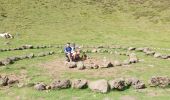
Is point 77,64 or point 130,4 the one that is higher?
point 130,4

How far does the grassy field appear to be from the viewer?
1001 inches

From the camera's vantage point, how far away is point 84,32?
57.7 m

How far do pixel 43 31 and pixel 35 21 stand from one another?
522cm

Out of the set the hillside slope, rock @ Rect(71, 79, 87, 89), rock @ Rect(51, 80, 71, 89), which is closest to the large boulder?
rock @ Rect(71, 79, 87, 89)

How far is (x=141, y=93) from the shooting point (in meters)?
24.8

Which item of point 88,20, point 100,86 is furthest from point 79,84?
point 88,20

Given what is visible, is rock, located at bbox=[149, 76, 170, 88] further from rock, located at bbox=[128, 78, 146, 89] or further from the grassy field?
rock, located at bbox=[128, 78, 146, 89]

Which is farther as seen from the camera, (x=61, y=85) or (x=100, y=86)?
(x=61, y=85)

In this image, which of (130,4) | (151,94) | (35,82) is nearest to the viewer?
(151,94)

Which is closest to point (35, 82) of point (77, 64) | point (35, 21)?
point (77, 64)

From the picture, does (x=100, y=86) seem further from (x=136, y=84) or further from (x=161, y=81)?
(x=161, y=81)

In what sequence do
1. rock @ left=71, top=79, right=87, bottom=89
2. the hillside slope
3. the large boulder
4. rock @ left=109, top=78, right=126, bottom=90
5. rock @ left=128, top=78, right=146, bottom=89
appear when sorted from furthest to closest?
the hillside slope → rock @ left=71, top=79, right=87, bottom=89 → rock @ left=128, top=78, right=146, bottom=89 → rock @ left=109, top=78, right=126, bottom=90 → the large boulder

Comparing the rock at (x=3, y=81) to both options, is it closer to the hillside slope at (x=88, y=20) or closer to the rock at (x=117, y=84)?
the rock at (x=117, y=84)

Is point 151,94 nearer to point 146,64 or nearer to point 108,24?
point 146,64
